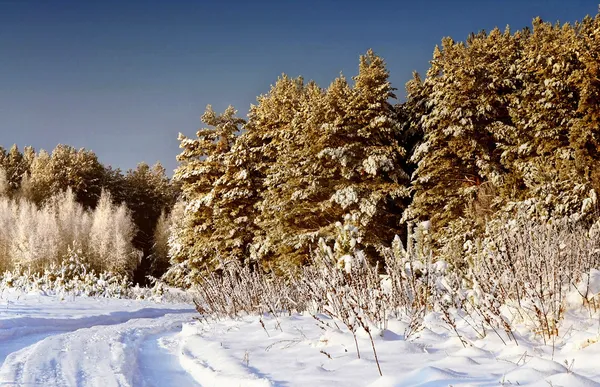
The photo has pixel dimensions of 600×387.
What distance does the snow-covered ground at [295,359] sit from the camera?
3.07 meters

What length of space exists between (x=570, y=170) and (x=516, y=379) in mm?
11988

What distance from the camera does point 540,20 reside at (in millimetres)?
25297

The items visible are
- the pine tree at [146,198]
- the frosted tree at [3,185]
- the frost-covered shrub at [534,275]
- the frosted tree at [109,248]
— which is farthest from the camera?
the pine tree at [146,198]

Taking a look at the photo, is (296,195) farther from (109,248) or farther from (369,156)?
(109,248)

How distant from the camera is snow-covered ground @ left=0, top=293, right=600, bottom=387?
307 cm

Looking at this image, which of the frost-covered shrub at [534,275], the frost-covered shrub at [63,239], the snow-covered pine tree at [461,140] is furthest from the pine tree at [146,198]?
the frost-covered shrub at [534,275]

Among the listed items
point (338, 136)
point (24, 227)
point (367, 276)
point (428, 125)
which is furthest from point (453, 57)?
point (24, 227)

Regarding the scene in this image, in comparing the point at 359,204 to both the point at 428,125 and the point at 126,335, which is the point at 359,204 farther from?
the point at 126,335

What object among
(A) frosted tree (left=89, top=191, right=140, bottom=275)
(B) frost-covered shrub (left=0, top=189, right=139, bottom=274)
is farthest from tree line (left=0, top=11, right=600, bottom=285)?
(A) frosted tree (left=89, top=191, right=140, bottom=275)

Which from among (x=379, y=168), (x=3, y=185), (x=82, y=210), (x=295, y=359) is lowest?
(x=295, y=359)

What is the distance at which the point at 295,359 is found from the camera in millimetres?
4215

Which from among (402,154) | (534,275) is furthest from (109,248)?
(534,275)

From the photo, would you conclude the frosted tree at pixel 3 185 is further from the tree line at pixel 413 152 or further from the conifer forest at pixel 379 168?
the tree line at pixel 413 152

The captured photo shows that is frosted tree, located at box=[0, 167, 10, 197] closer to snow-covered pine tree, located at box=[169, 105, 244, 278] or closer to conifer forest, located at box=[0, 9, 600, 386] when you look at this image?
conifer forest, located at box=[0, 9, 600, 386]
